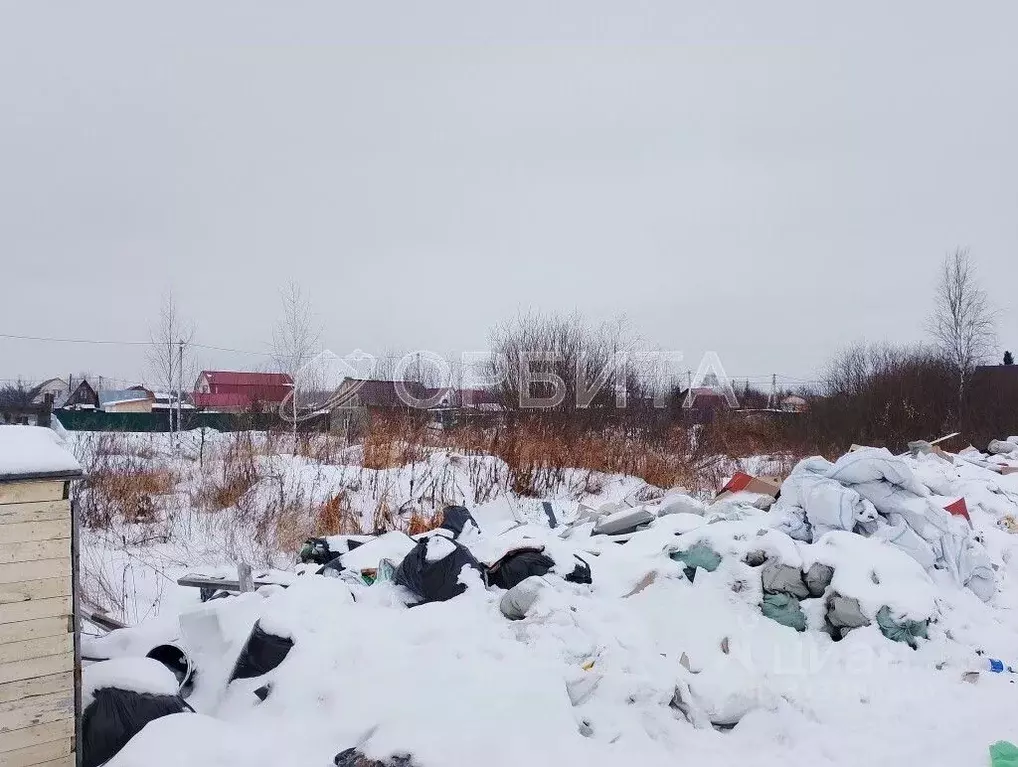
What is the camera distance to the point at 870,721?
11.1ft

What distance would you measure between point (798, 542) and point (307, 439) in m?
8.98

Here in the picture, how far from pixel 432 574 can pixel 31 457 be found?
97.9 inches

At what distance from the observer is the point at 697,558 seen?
15.9ft

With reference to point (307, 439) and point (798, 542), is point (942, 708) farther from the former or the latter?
point (307, 439)

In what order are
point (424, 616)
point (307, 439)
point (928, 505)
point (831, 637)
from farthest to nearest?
point (307, 439)
point (928, 505)
point (831, 637)
point (424, 616)

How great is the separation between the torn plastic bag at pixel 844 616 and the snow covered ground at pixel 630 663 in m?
0.05

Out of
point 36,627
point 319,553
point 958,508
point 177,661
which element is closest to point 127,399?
point 319,553

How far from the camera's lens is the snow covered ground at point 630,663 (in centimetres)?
287

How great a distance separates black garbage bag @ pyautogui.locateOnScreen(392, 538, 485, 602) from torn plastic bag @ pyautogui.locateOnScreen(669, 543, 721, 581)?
1.61 metres

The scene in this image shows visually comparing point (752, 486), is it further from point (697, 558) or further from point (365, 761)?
point (365, 761)

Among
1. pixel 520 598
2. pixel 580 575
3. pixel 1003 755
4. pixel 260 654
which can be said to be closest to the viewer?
pixel 1003 755

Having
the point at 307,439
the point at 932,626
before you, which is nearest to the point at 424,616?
the point at 932,626

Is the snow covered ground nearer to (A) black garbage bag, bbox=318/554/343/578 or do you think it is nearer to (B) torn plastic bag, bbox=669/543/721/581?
(B) torn plastic bag, bbox=669/543/721/581

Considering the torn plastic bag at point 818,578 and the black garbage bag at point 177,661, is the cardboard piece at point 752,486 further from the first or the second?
the black garbage bag at point 177,661
